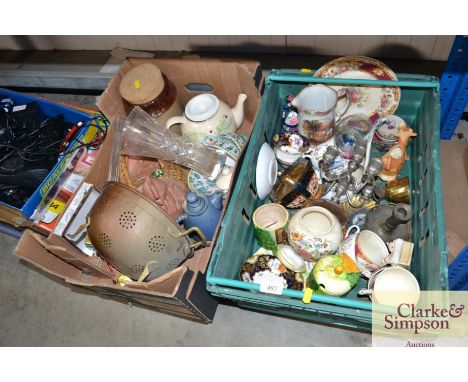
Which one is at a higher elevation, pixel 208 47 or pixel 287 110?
pixel 208 47

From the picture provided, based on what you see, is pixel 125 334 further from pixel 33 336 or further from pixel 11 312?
pixel 11 312

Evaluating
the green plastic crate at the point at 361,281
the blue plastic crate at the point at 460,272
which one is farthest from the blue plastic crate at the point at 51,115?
the blue plastic crate at the point at 460,272

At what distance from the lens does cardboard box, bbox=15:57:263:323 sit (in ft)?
3.62

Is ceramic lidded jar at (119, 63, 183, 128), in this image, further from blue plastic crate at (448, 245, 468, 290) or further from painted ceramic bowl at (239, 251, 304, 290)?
blue plastic crate at (448, 245, 468, 290)

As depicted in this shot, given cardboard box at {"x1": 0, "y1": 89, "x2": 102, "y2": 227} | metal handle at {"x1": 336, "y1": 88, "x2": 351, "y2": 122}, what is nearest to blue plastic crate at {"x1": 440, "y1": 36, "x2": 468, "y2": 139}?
metal handle at {"x1": 336, "y1": 88, "x2": 351, "y2": 122}

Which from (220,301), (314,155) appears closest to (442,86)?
(314,155)

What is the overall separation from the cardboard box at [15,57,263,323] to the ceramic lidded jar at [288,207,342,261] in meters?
0.24

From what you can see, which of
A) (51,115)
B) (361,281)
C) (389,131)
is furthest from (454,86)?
(51,115)

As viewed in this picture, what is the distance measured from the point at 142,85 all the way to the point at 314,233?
73 centimetres

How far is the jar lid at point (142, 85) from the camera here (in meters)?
1.34

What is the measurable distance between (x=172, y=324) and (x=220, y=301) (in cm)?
20

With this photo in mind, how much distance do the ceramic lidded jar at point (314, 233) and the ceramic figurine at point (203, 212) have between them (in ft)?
0.75

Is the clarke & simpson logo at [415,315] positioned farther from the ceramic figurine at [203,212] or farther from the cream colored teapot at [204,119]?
the cream colored teapot at [204,119]

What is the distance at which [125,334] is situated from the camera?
5.01 feet
